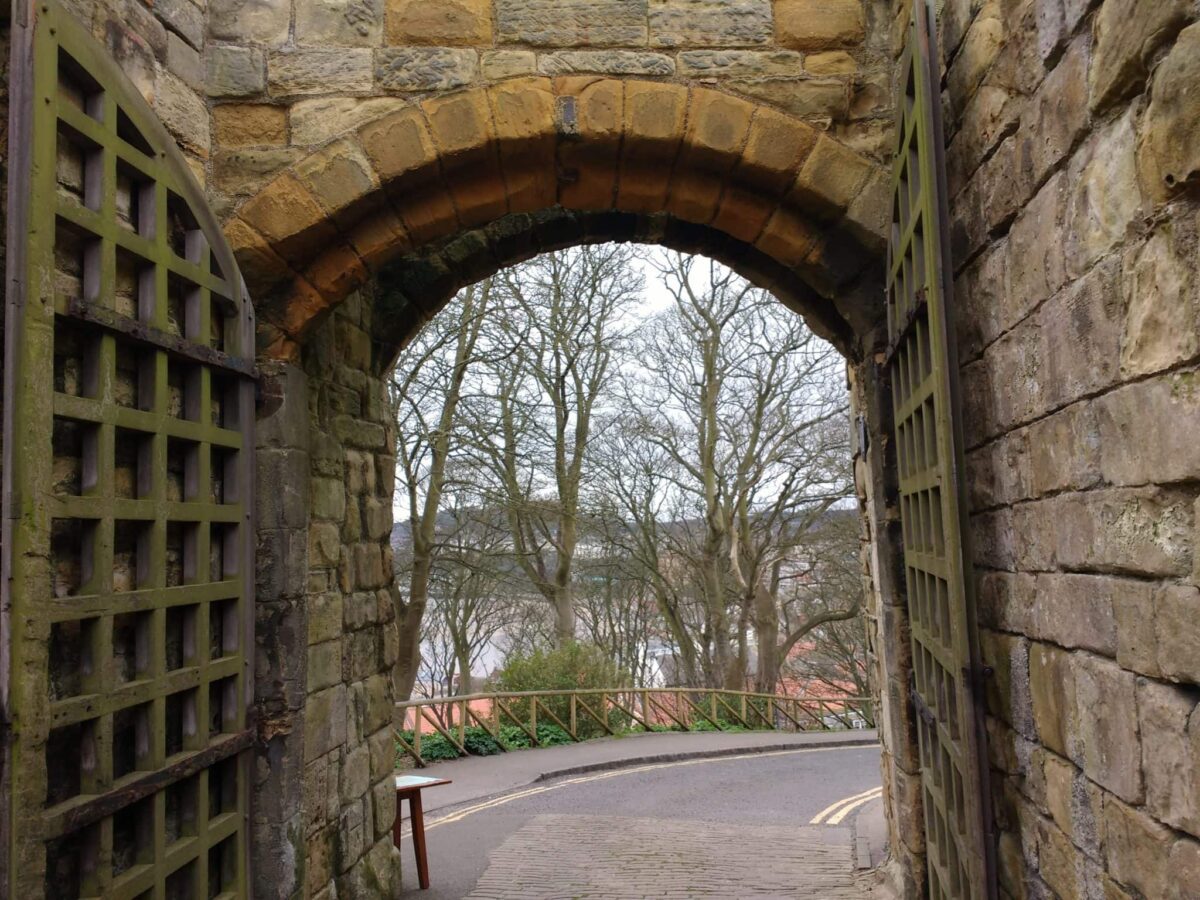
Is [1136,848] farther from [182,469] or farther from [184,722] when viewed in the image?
[182,469]

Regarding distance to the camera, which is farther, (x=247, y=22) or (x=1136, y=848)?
(x=247, y=22)

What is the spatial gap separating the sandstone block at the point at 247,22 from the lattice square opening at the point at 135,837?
9.15ft

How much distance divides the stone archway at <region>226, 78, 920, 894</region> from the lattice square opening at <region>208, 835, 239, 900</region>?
0.27m

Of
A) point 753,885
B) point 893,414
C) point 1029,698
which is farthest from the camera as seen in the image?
Result: point 753,885

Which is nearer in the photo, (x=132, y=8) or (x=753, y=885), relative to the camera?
(x=132, y=8)

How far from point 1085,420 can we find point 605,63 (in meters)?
2.45

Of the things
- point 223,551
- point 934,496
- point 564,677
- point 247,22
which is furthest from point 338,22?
point 564,677

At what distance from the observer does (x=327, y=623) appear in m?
4.29

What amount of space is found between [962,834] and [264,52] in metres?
3.65

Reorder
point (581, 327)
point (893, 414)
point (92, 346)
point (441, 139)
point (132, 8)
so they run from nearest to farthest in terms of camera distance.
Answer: point (92, 346) < point (132, 8) < point (441, 139) < point (893, 414) < point (581, 327)

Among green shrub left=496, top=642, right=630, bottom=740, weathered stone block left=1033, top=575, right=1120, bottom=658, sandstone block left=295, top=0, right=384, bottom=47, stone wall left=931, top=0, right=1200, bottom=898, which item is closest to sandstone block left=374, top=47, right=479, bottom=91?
sandstone block left=295, top=0, right=384, bottom=47

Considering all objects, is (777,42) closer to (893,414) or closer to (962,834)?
(893,414)

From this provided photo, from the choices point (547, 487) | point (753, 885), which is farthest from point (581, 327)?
point (753, 885)

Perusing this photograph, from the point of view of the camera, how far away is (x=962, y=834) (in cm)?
273
